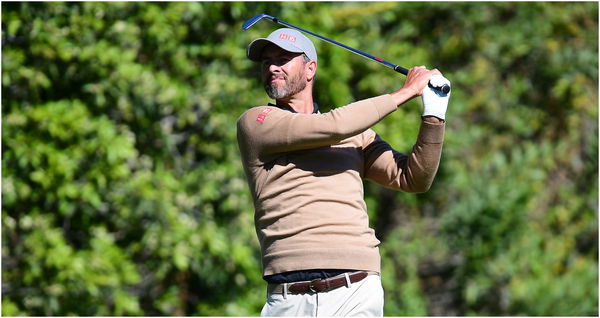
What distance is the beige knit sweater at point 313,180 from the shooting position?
3.51 meters

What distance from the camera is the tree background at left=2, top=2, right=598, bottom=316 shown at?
7191 mm

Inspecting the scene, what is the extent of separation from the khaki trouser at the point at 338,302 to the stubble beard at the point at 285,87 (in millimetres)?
694

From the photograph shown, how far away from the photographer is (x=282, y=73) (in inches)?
148

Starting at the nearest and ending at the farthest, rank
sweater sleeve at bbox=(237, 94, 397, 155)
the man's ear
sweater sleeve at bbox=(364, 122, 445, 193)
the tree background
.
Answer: sweater sleeve at bbox=(237, 94, 397, 155) < sweater sleeve at bbox=(364, 122, 445, 193) < the man's ear < the tree background

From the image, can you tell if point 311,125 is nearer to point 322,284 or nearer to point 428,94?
point 428,94

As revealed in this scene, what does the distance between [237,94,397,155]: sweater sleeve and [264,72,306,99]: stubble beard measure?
0.12m

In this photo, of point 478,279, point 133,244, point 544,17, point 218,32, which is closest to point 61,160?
point 133,244

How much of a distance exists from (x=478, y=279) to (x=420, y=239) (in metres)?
0.69

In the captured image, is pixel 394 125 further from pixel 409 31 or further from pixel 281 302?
pixel 281 302

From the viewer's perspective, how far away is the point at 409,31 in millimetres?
10203

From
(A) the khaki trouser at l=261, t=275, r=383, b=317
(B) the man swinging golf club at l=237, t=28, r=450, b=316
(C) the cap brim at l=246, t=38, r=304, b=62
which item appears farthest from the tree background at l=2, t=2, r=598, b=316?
(A) the khaki trouser at l=261, t=275, r=383, b=317

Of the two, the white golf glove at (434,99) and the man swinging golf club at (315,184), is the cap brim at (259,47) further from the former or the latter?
the white golf glove at (434,99)

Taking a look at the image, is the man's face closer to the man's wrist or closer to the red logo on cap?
the red logo on cap

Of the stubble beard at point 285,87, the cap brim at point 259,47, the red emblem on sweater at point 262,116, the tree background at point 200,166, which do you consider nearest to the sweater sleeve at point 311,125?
the red emblem on sweater at point 262,116
